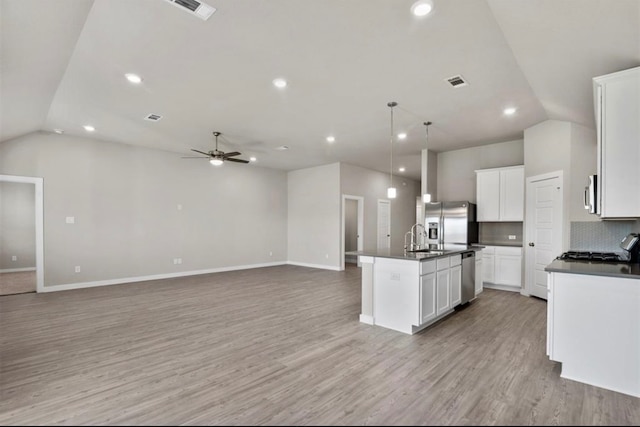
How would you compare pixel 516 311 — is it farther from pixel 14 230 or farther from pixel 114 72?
pixel 14 230

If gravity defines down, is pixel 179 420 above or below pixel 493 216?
below

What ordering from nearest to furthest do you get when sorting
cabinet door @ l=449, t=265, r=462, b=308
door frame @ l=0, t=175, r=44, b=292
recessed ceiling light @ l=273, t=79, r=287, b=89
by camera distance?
1. recessed ceiling light @ l=273, t=79, r=287, b=89
2. cabinet door @ l=449, t=265, r=462, b=308
3. door frame @ l=0, t=175, r=44, b=292

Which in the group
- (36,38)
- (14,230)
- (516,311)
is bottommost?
(516,311)

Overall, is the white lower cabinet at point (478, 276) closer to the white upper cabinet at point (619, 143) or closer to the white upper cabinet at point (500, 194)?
the white upper cabinet at point (500, 194)

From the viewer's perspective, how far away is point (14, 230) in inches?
326

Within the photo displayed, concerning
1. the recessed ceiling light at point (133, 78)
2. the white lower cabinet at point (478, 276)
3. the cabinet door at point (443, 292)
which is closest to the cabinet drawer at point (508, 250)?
the white lower cabinet at point (478, 276)

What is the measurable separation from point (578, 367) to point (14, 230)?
40.1 ft

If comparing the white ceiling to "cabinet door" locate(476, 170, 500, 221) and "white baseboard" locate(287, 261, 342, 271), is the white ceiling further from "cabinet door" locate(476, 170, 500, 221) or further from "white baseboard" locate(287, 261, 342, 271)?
"white baseboard" locate(287, 261, 342, 271)

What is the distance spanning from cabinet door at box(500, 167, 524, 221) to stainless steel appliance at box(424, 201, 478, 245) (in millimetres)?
572

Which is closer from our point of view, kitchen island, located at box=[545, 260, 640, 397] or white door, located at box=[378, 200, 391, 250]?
kitchen island, located at box=[545, 260, 640, 397]

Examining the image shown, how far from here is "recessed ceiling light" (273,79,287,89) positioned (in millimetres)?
3600

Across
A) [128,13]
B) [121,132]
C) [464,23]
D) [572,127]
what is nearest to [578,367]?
[464,23]

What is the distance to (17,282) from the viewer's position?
656cm

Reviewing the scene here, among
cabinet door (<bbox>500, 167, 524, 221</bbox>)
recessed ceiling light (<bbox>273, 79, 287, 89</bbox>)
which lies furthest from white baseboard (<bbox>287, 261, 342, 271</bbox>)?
recessed ceiling light (<bbox>273, 79, 287, 89</bbox>)
